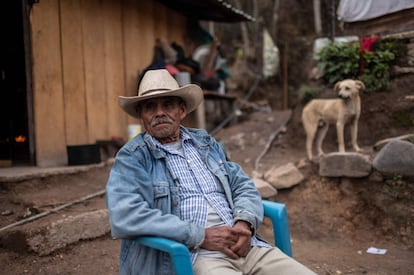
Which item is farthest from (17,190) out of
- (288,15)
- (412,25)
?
(288,15)

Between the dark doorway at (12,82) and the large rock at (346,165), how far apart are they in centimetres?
422

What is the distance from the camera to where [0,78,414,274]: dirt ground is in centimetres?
308

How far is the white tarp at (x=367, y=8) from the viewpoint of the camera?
539cm

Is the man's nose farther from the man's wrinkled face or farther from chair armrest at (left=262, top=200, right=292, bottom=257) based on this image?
chair armrest at (left=262, top=200, right=292, bottom=257)

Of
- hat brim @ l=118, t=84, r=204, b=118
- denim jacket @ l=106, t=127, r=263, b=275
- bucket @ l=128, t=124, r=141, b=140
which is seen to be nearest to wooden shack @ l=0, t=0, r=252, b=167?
bucket @ l=128, t=124, r=141, b=140

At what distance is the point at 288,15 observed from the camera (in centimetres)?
1402

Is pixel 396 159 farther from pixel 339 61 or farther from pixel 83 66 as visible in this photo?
pixel 83 66

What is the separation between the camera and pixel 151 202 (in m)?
1.92

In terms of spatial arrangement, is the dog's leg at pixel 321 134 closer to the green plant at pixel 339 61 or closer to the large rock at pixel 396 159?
the large rock at pixel 396 159

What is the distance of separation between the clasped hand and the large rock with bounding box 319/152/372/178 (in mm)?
2628

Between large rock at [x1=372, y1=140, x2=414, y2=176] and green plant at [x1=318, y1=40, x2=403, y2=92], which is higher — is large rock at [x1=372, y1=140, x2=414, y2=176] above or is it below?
below

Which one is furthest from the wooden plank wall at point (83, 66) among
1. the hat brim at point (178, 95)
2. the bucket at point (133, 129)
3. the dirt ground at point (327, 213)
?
the hat brim at point (178, 95)

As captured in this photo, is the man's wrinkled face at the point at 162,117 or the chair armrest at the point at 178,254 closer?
the chair armrest at the point at 178,254

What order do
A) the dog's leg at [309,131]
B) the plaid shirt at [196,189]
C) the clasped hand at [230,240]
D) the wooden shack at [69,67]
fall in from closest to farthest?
1. the clasped hand at [230,240]
2. the plaid shirt at [196,189]
3. the wooden shack at [69,67]
4. the dog's leg at [309,131]
